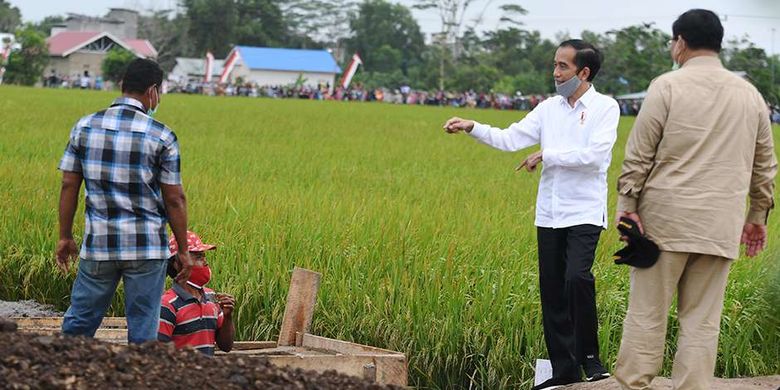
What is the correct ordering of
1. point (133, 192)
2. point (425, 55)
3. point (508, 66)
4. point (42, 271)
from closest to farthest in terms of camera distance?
point (133, 192) < point (42, 271) < point (508, 66) < point (425, 55)

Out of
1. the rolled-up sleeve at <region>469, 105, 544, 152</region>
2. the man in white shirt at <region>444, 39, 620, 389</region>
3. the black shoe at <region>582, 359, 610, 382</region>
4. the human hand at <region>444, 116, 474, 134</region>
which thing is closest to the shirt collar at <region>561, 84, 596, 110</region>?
the man in white shirt at <region>444, 39, 620, 389</region>

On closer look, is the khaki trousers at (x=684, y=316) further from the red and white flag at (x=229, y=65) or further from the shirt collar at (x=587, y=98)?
the red and white flag at (x=229, y=65)

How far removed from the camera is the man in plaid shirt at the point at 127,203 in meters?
4.79

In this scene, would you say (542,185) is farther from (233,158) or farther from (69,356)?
(233,158)

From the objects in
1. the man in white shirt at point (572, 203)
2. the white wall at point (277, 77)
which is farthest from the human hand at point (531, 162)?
the white wall at point (277, 77)

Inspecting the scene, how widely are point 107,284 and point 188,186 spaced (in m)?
6.35

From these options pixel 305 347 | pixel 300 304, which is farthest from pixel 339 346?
pixel 300 304

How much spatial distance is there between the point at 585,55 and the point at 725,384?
5.28ft

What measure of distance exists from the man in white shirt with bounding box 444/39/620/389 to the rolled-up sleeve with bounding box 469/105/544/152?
0.27ft

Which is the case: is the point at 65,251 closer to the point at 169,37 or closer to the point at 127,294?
the point at 127,294

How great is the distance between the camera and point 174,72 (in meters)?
97.9

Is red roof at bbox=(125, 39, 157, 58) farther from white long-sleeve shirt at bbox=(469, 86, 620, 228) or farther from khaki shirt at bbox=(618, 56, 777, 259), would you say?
khaki shirt at bbox=(618, 56, 777, 259)

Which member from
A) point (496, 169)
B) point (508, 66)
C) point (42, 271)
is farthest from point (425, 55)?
point (42, 271)

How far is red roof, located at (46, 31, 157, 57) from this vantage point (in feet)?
304
